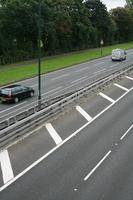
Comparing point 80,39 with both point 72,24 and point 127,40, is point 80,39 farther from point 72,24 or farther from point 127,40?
point 127,40

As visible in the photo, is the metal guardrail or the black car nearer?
the metal guardrail

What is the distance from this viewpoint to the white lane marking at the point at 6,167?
16359 mm

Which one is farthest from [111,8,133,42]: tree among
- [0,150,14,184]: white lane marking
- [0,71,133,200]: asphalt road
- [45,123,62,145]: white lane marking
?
[0,150,14,184]: white lane marking

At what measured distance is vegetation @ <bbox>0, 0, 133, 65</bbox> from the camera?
213 feet

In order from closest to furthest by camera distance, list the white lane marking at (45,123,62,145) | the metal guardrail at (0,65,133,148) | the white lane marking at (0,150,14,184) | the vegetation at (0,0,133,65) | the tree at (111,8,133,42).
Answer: the white lane marking at (0,150,14,184)
the metal guardrail at (0,65,133,148)
the white lane marking at (45,123,62,145)
the vegetation at (0,0,133,65)
the tree at (111,8,133,42)

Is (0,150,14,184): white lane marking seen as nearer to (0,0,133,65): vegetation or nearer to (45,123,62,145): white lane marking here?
(45,123,62,145): white lane marking

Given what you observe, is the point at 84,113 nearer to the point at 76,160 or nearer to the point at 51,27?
the point at 76,160

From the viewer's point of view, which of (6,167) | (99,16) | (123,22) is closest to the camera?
(6,167)

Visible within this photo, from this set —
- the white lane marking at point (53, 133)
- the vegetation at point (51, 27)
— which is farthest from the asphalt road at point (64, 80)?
the vegetation at point (51, 27)

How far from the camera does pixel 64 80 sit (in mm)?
45531

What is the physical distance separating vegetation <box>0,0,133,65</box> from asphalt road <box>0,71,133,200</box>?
38868mm

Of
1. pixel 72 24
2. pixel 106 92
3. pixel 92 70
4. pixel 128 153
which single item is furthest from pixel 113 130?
pixel 72 24

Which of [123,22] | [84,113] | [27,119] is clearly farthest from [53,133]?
[123,22]

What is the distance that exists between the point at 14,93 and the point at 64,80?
12.4m
